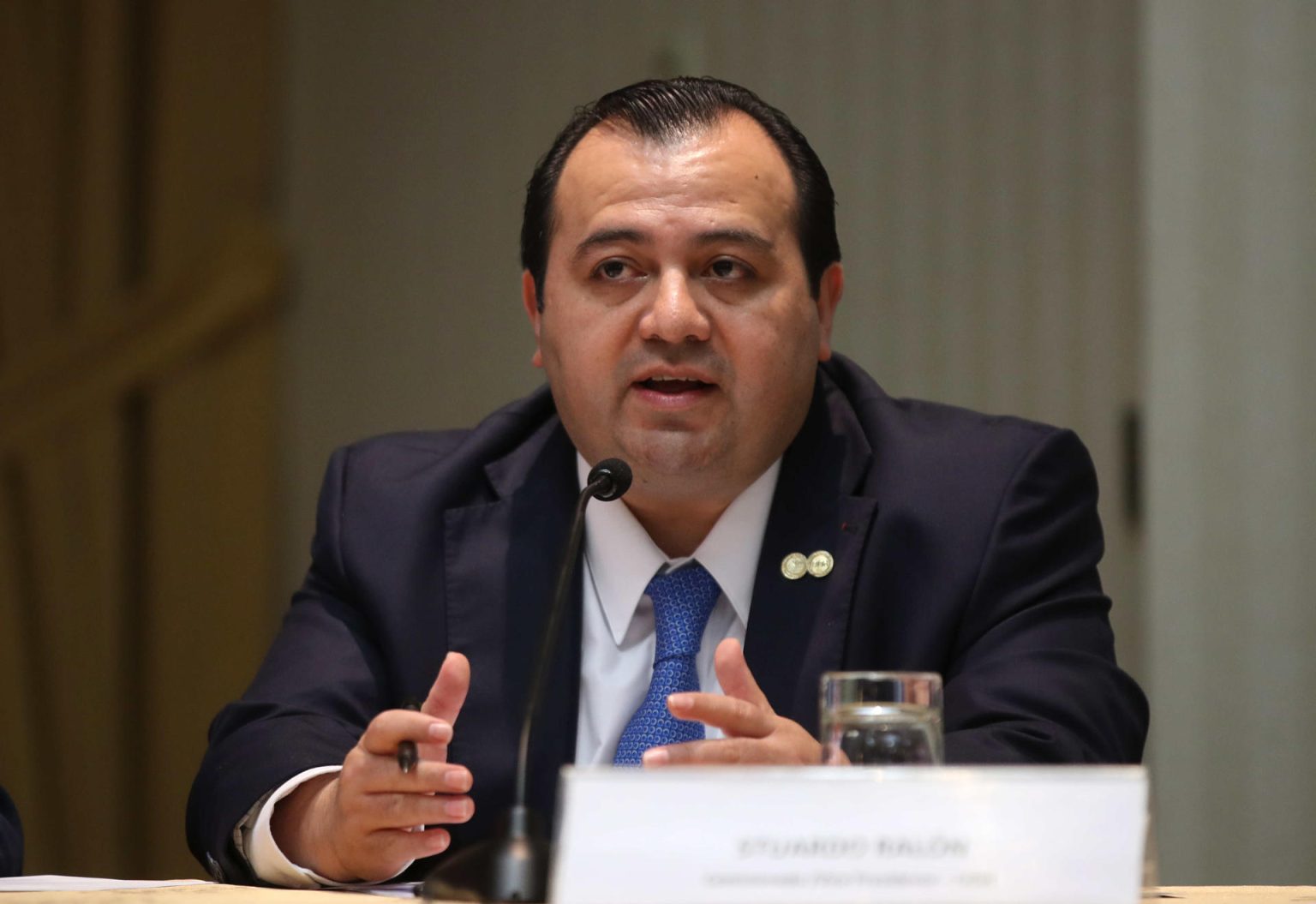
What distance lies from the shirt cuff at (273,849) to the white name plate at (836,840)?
75 centimetres

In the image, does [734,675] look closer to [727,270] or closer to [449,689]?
[449,689]

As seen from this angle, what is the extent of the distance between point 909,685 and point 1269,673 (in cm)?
198

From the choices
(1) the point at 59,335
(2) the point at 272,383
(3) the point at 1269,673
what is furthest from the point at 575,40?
(3) the point at 1269,673

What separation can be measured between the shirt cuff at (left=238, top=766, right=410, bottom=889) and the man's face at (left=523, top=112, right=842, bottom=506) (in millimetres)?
597

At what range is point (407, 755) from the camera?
5.00ft

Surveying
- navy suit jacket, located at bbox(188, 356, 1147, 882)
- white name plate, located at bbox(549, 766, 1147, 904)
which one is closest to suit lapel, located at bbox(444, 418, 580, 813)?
navy suit jacket, located at bbox(188, 356, 1147, 882)

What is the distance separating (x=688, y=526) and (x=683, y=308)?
36cm

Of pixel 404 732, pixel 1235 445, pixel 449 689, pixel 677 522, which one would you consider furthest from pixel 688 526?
pixel 1235 445

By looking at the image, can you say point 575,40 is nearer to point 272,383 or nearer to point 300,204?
point 300,204

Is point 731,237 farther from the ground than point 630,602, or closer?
farther from the ground

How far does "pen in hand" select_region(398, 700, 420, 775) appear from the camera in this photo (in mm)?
1518

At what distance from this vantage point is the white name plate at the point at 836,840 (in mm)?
1035

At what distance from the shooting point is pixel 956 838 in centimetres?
105

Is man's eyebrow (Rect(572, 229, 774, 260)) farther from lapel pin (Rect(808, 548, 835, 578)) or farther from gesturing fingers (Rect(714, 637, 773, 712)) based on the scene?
gesturing fingers (Rect(714, 637, 773, 712))
